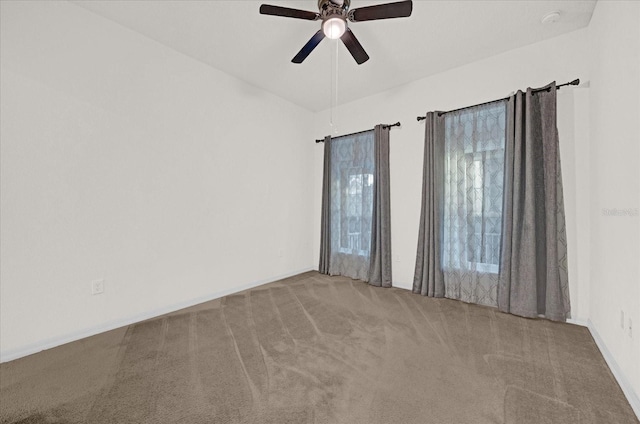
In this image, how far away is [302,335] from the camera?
7.34 ft

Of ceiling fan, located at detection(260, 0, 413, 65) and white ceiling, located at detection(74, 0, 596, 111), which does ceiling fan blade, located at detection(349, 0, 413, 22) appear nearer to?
ceiling fan, located at detection(260, 0, 413, 65)

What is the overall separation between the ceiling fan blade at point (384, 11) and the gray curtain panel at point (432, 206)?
1580 millimetres

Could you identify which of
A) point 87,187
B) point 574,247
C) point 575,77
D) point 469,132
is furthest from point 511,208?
point 87,187

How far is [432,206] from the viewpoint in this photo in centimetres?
311

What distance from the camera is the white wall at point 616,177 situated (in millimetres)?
1485

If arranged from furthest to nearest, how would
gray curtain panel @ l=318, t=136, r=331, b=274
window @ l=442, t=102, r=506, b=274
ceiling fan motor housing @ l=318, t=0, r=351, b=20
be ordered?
gray curtain panel @ l=318, t=136, r=331, b=274 → window @ l=442, t=102, r=506, b=274 → ceiling fan motor housing @ l=318, t=0, r=351, b=20

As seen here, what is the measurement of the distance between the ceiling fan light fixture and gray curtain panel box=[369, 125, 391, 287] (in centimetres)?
179

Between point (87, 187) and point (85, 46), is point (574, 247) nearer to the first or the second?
point (87, 187)

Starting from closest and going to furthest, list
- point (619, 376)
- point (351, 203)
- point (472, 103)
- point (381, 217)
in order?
point (619, 376), point (472, 103), point (381, 217), point (351, 203)

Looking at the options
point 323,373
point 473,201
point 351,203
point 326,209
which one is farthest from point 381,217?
point 323,373

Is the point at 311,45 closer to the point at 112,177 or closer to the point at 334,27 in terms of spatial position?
the point at 334,27

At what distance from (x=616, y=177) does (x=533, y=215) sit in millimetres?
758

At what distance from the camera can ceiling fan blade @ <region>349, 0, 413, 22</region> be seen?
173cm

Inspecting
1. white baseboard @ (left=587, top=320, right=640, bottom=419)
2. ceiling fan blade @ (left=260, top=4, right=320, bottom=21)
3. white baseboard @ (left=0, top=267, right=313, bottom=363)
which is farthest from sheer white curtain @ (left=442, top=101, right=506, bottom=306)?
white baseboard @ (left=0, top=267, right=313, bottom=363)
